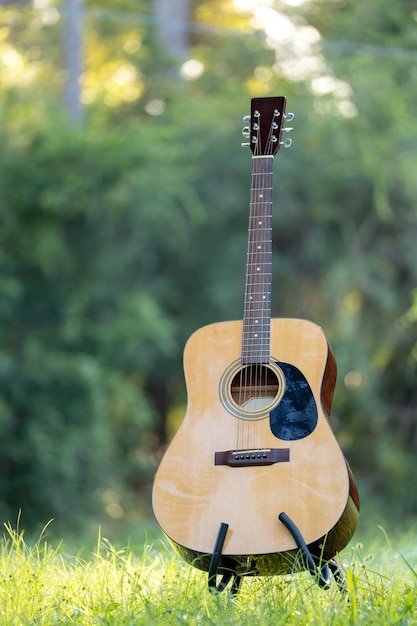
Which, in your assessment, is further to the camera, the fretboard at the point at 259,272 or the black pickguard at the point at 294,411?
the fretboard at the point at 259,272

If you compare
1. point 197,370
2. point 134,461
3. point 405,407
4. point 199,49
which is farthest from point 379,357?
point 197,370

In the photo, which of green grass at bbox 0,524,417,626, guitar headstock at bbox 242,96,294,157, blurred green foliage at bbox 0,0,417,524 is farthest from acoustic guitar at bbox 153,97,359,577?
blurred green foliage at bbox 0,0,417,524

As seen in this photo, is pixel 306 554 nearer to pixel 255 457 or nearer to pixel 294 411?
pixel 255 457

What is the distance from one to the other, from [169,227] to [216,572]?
789 centimetres

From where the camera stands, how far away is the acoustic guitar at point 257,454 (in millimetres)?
3111

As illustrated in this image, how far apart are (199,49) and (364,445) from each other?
Answer: 4.78 meters

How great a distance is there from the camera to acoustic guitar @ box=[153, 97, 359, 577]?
3.11 meters

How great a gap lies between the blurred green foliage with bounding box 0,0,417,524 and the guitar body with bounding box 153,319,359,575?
20.6 ft

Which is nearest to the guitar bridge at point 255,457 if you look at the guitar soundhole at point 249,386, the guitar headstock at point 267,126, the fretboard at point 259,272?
the guitar soundhole at point 249,386

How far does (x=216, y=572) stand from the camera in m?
3.16

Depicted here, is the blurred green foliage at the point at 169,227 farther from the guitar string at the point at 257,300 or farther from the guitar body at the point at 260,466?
the guitar body at the point at 260,466

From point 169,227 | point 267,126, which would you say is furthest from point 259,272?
point 169,227

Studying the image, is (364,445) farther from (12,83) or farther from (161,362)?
(12,83)

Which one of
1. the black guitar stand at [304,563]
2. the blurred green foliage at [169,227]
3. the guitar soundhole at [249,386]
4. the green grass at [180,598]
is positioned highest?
the blurred green foliage at [169,227]
